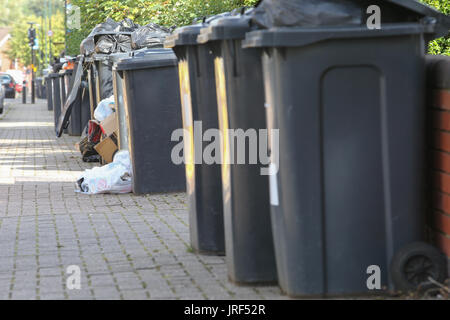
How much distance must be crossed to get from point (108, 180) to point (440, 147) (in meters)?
5.52

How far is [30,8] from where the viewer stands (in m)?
178

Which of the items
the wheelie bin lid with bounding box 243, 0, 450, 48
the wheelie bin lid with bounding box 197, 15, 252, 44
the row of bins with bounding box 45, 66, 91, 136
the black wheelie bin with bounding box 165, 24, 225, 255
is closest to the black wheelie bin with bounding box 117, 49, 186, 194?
the black wheelie bin with bounding box 165, 24, 225, 255

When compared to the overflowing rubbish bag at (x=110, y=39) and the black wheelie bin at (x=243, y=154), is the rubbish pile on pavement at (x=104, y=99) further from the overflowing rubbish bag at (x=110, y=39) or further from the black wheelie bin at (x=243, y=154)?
the black wheelie bin at (x=243, y=154)

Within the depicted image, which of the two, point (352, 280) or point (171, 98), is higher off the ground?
point (171, 98)

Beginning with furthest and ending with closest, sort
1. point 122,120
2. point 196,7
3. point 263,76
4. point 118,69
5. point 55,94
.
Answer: point 55,94
point 196,7
point 122,120
point 118,69
point 263,76

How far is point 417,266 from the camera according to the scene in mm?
4871

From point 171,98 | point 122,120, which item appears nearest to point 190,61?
point 171,98

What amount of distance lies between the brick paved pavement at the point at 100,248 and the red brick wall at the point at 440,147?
3.31ft

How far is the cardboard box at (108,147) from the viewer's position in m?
11.7

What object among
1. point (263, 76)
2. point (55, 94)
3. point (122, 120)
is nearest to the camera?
point (263, 76)

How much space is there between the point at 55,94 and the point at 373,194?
18.3 m
